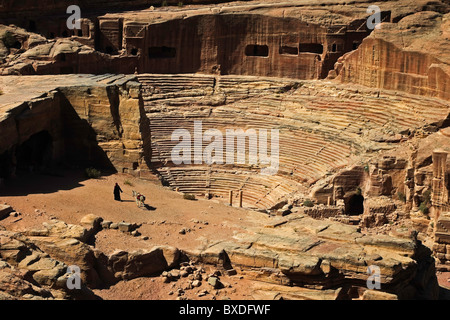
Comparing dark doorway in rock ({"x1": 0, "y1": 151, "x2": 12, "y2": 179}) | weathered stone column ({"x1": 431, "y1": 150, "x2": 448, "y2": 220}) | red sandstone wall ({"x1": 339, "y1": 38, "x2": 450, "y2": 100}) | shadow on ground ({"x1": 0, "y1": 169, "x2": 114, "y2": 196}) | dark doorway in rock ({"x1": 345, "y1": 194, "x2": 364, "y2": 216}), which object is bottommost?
dark doorway in rock ({"x1": 345, "y1": 194, "x2": 364, "y2": 216})

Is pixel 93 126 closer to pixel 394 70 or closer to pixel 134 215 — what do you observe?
pixel 134 215

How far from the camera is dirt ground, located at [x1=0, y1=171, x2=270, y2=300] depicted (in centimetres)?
1349

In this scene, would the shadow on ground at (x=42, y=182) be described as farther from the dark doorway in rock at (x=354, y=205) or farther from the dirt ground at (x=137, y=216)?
the dark doorway in rock at (x=354, y=205)

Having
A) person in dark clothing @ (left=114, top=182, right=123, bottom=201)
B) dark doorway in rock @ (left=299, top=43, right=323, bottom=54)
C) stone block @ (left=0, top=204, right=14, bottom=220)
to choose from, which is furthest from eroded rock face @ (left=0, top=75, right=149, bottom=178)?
dark doorway in rock @ (left=299, top=43, right=323, bottom=54)

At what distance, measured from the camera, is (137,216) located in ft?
55.3

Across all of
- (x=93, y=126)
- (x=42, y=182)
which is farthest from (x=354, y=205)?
(x=42, y=182)

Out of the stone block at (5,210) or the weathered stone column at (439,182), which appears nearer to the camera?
the stone block at (5,210)

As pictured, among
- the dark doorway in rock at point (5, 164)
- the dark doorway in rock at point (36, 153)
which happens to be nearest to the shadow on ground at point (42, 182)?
the dark doorway in rock at point (5, 164)

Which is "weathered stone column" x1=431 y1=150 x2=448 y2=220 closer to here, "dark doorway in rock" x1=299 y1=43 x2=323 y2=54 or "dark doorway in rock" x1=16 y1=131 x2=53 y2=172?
"dark doorway in rock" x1=299 y1=43 x2=323 y2=54

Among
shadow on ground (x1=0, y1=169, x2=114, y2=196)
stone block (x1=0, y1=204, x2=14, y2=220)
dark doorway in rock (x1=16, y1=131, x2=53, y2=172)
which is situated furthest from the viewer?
dark doorway in rock (x1=16, y1=131, x2=53, y2=172)

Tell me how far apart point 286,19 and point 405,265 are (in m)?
20.4

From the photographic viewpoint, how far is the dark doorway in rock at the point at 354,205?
84.6 ft

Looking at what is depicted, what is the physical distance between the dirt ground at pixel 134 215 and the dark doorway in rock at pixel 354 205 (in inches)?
300

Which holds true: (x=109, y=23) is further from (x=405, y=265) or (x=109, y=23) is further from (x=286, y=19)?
(x=405, y=265)
